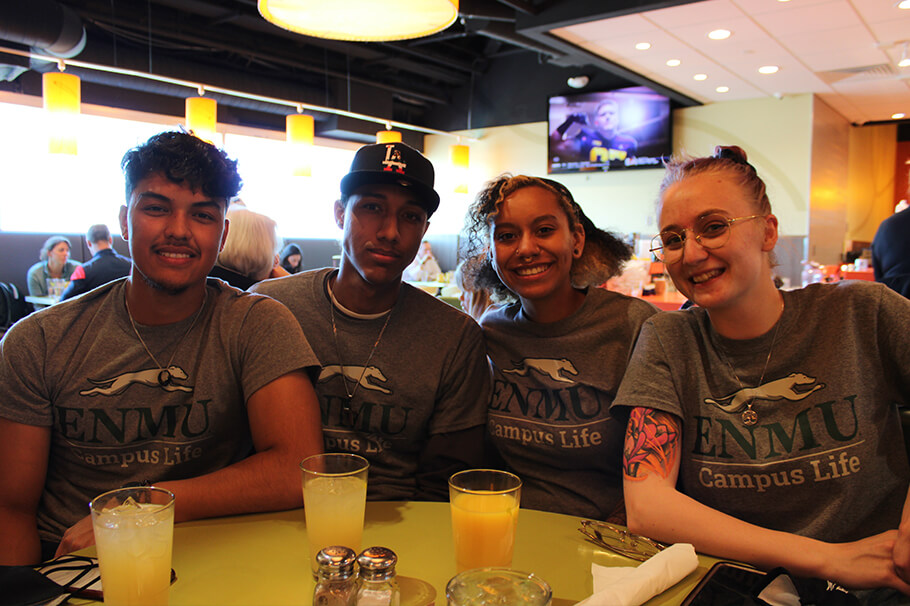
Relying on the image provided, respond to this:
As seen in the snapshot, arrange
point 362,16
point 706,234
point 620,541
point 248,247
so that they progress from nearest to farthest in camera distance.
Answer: point 620,541 → point 706,234 → point 362,16 → point 248,247

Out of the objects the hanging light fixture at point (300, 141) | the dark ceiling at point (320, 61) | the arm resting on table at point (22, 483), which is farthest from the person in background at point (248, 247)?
the hanging light fixture at point (300, 141)

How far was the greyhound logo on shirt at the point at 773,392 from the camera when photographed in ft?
4.42

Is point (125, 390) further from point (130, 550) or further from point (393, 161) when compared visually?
point (393, 161)

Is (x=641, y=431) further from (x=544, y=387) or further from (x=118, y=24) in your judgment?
(x=118, y=24)

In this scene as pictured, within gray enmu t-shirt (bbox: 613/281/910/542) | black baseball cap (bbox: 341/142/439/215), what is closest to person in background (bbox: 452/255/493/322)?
black baseball cap (bbox: 341/142/439/215)

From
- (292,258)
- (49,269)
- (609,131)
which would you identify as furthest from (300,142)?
(609,131)

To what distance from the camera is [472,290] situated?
2.54m

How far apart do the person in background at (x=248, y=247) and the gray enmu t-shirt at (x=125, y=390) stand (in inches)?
60.3

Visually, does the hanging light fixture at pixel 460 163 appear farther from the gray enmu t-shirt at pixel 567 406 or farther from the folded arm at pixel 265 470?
the folded arm at pixel 265 470

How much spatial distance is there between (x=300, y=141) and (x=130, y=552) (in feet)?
21.1

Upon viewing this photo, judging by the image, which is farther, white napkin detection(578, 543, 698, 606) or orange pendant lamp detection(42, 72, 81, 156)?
orange pendant lamp detection(42, 72, 81, 156)

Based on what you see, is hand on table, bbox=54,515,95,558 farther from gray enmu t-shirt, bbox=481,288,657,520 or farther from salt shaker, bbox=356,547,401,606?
gray enmu t-shirt, bbox=481,288,657,520

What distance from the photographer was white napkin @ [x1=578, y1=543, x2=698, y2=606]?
2.91 feet

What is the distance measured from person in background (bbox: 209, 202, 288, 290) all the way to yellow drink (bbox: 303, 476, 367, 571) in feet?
7.10
